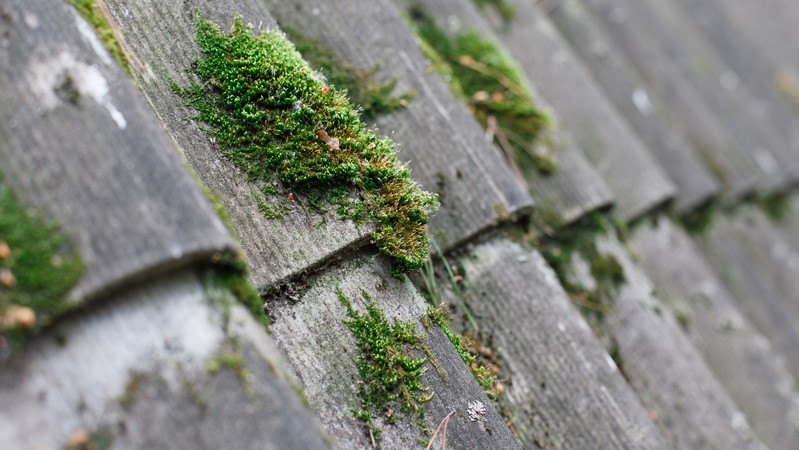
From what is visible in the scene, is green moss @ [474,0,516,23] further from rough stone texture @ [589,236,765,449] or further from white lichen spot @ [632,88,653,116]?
rough stone texture @ [589,236,765,449]

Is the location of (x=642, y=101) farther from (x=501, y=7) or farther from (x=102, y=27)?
(x=102, y=27)

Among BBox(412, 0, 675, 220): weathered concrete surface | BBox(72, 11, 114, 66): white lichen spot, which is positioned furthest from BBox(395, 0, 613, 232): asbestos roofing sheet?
BBox(72, 11, 114, 66): white lichen spot

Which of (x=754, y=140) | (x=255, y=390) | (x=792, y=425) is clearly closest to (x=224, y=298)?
(x=255, y=390)

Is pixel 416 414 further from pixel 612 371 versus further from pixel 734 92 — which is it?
pixel 734 92

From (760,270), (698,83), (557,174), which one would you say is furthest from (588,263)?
(698,83)

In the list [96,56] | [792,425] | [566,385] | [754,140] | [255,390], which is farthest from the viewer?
[754,140]

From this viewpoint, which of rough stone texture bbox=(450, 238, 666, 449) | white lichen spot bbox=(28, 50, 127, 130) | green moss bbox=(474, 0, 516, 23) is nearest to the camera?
white lichen spot bbox=(28, 50, 127, 130)

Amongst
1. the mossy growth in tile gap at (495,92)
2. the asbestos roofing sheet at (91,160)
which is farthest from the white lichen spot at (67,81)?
the mossy growth in tile gap at (495,92)
